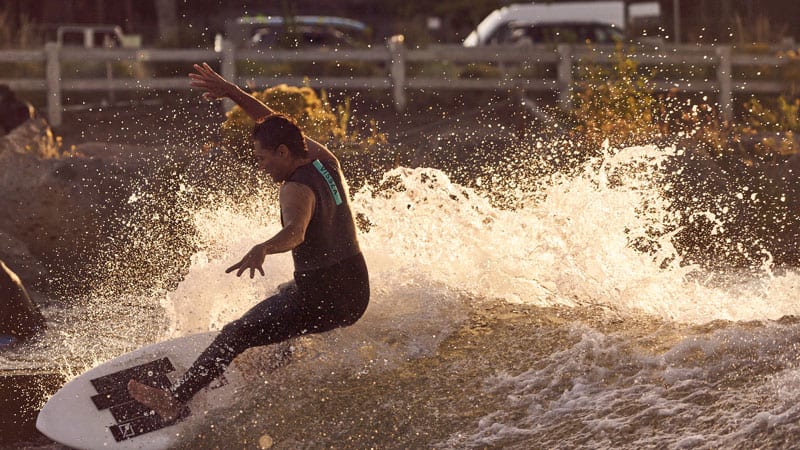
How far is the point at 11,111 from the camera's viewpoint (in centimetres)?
1600

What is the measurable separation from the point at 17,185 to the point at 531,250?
20.5 ft

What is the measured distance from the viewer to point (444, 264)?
920cm

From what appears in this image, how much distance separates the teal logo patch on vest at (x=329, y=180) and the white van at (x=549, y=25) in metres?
18.1

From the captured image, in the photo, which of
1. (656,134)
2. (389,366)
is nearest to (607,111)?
(656,134)

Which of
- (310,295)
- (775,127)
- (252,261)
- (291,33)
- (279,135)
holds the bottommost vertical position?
(775,127)

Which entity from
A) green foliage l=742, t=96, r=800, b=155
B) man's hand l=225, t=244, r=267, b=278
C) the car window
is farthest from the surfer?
the car window

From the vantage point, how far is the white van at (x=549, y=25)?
25516mm

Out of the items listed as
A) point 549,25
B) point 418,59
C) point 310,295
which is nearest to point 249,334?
point 310,295

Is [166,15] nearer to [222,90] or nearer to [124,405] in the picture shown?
[222,90]

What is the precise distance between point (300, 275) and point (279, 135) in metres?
0.77

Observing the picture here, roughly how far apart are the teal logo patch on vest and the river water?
1023mm

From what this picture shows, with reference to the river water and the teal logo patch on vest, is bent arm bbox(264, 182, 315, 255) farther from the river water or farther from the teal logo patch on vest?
the river water

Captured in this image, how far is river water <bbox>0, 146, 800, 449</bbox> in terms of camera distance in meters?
6.74

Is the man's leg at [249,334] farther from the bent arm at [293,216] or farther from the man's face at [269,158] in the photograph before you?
the man's face at [269,158]
